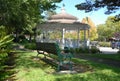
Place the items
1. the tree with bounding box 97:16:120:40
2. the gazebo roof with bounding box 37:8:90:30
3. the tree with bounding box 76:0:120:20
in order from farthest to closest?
the tree with bounding box 97:16:120:40 < the gazebo roof with bounding box 37:8:90:30 < the tree with bounding box 76:0:120:20

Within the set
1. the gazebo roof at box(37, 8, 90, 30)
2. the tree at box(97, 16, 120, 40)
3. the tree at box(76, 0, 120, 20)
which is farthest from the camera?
the tree at box(97, 16, 120, 40)

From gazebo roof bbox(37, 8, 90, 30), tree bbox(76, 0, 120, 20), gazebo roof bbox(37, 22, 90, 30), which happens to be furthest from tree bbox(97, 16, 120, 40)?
tree bbox(76, 0, 120, 20)

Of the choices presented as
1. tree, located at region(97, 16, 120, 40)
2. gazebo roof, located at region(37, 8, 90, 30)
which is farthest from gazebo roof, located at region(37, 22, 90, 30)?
tree, located at region(97, 16, 120, 40)

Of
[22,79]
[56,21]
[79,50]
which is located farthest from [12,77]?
[56,21]

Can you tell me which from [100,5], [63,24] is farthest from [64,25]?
[100,5]

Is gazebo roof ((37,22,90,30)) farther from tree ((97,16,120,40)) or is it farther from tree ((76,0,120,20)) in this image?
tree ((97,16,120,40))

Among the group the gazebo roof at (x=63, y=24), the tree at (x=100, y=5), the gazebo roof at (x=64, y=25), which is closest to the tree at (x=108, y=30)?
the gazebo roof at (x=63, y=24)

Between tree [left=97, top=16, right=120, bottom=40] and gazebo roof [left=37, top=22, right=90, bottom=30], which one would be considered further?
tree [left=97, top=16, right=120, bottom=40]

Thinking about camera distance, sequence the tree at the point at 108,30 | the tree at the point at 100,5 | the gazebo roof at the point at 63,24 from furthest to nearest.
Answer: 1. the tree at the point at 108,30
2. the gazebo roof at the point at 63,24
3. the tree at the point at 100,5

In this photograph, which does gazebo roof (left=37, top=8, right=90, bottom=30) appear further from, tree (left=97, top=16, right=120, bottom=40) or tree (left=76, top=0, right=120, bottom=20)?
tree (left=97, top=16, right=120, bottom=40)

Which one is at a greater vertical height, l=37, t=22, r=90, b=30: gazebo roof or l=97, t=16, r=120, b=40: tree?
l=37, t=22, r=90, b=30: gazebo roof

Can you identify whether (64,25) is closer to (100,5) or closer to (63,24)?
(63,24)

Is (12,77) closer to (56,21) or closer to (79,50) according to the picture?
(79,50)

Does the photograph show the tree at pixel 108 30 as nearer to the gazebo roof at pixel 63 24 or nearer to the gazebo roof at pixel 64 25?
the gazebo roof at pixel 63 24
